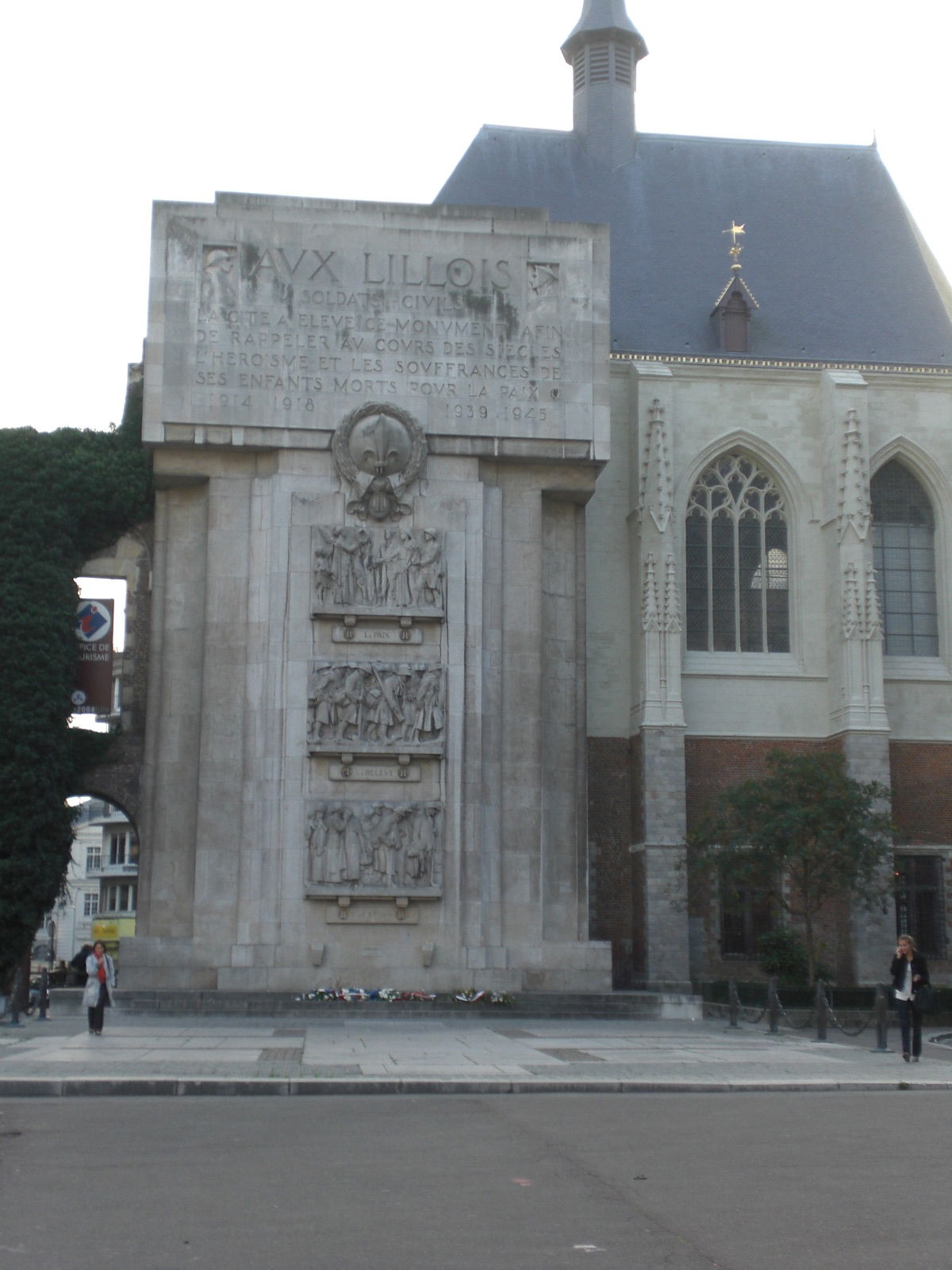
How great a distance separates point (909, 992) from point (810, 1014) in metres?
8.26

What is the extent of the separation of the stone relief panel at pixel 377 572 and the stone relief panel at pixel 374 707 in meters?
1.14

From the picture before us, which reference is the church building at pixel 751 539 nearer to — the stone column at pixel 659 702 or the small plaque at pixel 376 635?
the stone column at pixel 659 702

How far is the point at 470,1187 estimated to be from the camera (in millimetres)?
9211

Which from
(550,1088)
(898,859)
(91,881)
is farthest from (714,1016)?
(91,881)

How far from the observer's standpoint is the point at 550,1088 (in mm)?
15109

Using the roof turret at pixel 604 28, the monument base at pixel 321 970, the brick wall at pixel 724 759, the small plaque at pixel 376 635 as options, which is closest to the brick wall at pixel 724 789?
the brick wall at pixel 724 759

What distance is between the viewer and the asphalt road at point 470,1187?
24.6 feet

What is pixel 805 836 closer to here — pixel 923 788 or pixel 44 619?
pixel 923 788

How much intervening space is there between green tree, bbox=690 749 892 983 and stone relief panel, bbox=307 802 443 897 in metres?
6.67

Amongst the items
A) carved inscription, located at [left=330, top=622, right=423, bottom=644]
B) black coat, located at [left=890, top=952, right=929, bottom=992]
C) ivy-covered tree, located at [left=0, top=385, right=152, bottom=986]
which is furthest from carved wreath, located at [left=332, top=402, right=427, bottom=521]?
black coat, located at [left=890, top=952, right=929, bottom=992]

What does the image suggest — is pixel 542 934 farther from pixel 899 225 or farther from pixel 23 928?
pixel 899 225

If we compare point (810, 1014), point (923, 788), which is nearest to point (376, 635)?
point (810, 1014)

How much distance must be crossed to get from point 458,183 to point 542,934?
2177cm

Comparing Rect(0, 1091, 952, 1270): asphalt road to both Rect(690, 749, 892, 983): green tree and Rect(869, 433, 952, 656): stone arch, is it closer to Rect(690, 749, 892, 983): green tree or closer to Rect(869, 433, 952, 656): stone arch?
Rect(690, 749, 892, 983): green tree
